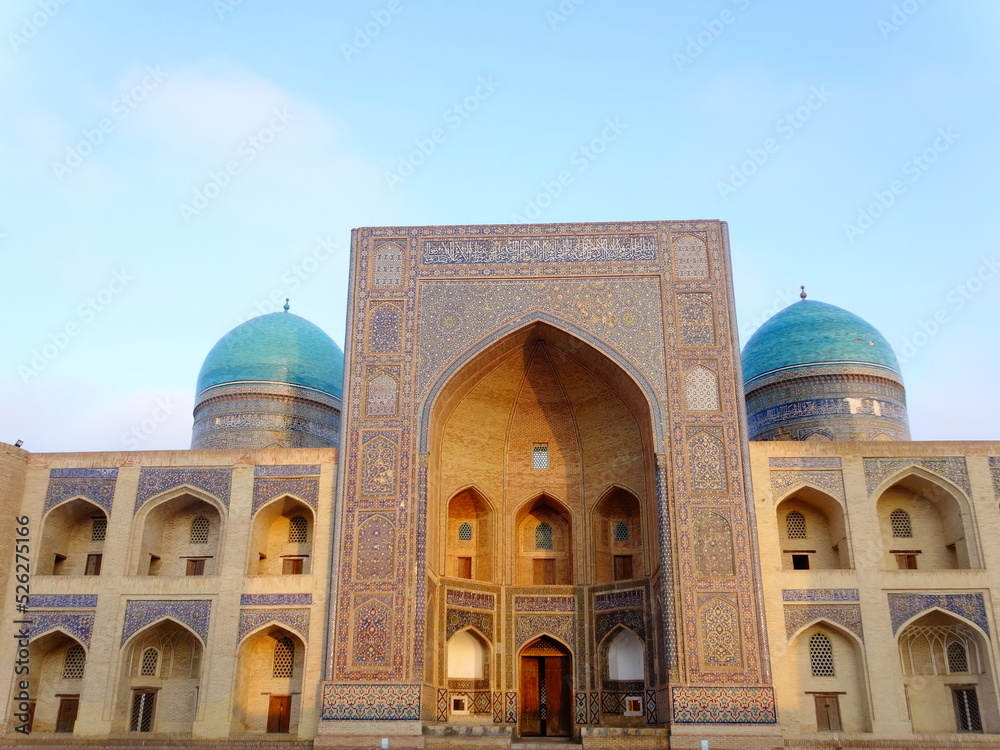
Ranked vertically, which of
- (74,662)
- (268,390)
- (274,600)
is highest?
(268,390)

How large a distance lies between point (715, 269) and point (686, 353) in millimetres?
1319

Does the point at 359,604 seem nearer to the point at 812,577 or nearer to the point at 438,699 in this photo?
the point at 438,699

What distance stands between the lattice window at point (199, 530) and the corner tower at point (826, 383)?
938cm

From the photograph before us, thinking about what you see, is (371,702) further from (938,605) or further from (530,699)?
(938,605)

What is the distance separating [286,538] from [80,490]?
9.18ft

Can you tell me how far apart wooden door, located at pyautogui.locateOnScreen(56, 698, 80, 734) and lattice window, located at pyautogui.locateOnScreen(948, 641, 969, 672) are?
36.5 feet

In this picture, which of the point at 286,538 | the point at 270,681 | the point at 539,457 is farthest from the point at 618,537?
the point at 270,681

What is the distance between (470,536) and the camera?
1421cm

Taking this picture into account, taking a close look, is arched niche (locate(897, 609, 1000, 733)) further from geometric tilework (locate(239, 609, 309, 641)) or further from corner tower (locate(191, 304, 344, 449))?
corner tower (locate(191, 304, 344, 449))

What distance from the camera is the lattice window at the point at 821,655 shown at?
471 inches

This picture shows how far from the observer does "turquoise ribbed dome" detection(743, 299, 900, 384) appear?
16.5 metres

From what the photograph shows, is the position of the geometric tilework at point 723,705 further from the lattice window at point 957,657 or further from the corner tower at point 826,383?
the corner tower at point 826,383

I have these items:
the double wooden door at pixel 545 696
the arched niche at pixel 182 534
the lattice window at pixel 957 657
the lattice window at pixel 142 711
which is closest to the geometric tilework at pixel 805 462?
the lattice window at pixel 957 657

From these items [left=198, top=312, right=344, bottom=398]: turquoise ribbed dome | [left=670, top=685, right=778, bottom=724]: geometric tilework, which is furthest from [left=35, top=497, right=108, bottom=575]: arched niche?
[left=670, top=685, right=778, bottom=724]: geometric tilework
